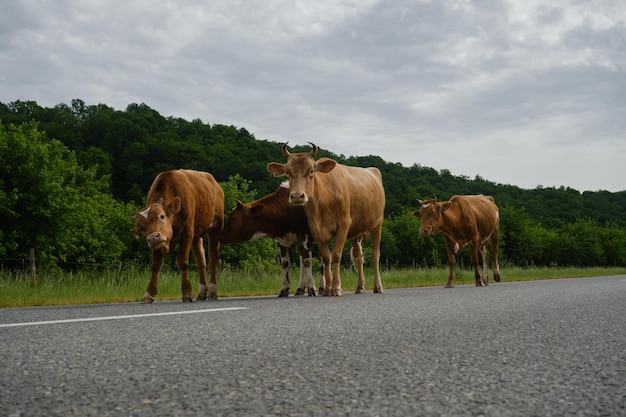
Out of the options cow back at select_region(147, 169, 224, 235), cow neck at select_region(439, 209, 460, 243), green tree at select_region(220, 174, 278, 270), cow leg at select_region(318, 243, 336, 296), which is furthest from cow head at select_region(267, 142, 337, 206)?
green tree at select_region(220, 174, 278, 270)

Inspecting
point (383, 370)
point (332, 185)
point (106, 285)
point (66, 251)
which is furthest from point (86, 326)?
point (66, 251)

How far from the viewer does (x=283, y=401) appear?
239 cm

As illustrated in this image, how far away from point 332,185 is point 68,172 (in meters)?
44.9

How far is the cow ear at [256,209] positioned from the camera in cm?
1060

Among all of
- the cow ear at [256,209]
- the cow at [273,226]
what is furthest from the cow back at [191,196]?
the cow ear at [256,209]

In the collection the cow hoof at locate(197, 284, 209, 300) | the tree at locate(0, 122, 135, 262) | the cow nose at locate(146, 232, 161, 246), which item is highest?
the tree at locate(0, 122, 135, 262)

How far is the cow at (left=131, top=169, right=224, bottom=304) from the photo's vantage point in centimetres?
802

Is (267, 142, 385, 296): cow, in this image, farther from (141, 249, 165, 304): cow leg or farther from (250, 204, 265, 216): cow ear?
(141, 249, 165, 304): cow leg

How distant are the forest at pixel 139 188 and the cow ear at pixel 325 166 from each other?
24.7 metres

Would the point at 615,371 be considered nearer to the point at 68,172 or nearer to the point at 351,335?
the point at 351,335

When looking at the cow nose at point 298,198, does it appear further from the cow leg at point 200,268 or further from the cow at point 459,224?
the cow at point 459,224

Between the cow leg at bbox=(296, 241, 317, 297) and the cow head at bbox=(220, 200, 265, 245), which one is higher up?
the cow head at bbox=(220, 200, 265, 245)

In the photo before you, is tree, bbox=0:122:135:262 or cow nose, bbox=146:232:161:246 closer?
cow nose, bbox=146:232:161:246

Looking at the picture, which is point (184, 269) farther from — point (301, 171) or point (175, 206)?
point (301, 171)
